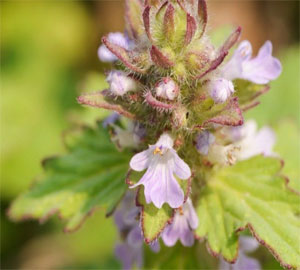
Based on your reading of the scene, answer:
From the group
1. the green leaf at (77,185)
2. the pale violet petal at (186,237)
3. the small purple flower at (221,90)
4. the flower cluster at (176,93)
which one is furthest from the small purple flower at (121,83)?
the pale violet petal at (186,237)

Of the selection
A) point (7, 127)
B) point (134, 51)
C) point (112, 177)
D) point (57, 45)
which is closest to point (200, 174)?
point (112, 177)

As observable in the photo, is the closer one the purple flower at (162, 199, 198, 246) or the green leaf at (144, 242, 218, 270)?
the purple flower at (162, 199, 198, 246)

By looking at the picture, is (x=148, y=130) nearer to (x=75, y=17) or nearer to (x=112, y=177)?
(x=112, y=177)

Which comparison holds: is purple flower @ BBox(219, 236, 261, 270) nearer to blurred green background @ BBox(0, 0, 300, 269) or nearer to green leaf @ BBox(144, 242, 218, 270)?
green leaf @ BBox(144, 242, 218, 270)

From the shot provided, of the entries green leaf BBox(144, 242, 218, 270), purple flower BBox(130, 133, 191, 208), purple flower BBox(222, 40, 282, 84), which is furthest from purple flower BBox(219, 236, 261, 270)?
purple flower BBox(222, 40, 282, 84)

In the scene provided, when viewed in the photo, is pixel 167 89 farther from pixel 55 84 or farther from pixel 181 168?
pixel 55 84

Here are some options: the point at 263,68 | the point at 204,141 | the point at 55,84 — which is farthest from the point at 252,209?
the point at 55,84

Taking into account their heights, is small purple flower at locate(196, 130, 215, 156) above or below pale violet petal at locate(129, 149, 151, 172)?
above

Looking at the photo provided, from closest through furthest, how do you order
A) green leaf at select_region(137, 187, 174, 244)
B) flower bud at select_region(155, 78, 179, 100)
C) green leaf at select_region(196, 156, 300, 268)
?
1. flower bud at select_region(155, 78, 179, 100)
2. green leaf at select_region(137, 187, 174, 244)
3. green leaf at select_region(196, 156, 300, 268)
